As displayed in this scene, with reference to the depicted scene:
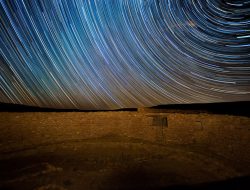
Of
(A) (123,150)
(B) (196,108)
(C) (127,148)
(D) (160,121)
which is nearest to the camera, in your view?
(A) (123,150)

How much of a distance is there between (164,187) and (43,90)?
3.32m

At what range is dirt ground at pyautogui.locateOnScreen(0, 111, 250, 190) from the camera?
4539 millimetres

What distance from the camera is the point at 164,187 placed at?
4.36 meters

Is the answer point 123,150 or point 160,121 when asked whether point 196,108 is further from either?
point 123,150

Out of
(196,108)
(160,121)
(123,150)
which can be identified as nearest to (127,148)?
(123,150)

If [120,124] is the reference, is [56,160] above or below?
below

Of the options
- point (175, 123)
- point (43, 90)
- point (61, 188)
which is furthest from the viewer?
point (175, 123)

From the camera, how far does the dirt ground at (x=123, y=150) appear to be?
4.54 metres

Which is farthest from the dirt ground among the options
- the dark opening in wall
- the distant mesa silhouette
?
the distant mesa silhouette

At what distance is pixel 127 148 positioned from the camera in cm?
582

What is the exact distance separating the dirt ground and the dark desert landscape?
2 cm

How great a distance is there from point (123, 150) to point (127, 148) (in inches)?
5.8

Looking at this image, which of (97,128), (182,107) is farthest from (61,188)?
(182,107)

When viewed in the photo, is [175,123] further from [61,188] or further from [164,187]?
[61,188]
